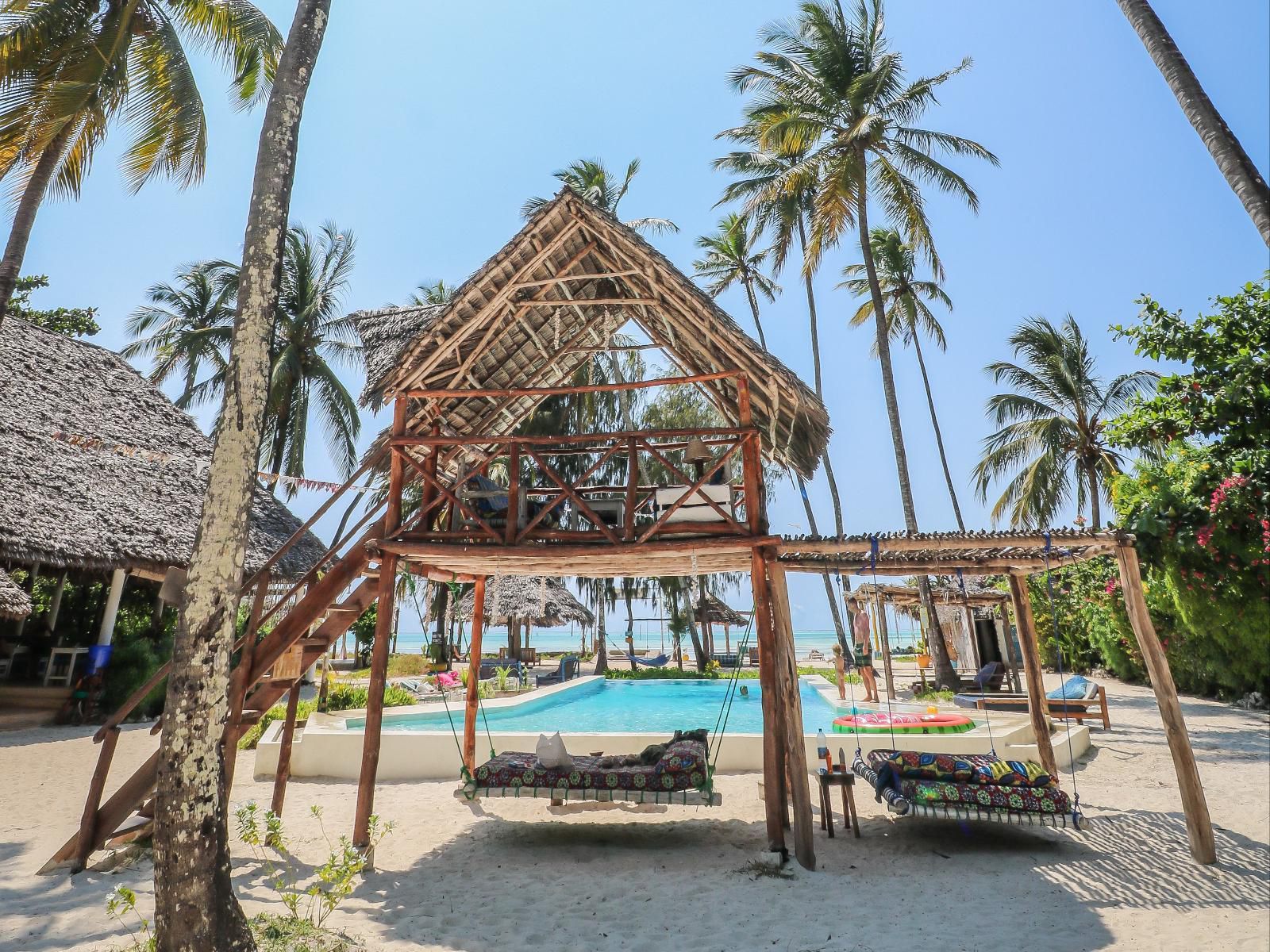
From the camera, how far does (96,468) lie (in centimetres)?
1158

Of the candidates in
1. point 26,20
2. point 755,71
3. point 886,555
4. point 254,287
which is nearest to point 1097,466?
point 755,71

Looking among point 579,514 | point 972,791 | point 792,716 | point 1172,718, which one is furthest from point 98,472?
point 1172,718

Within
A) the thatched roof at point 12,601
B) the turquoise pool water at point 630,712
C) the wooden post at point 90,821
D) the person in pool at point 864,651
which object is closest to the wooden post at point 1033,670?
the turquoise pool water at point 630,712

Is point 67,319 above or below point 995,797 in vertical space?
above

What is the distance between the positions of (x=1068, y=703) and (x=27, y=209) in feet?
51.0

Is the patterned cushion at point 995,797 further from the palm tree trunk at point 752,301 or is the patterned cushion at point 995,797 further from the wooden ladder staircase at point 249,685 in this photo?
the palm tree trunk at point 752,301

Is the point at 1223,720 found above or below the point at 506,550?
below

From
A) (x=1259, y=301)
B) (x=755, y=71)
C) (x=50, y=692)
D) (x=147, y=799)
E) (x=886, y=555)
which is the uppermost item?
(x=755, y=71)

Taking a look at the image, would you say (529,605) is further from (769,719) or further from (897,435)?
(769,719)

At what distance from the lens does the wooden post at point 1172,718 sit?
16.9 ft

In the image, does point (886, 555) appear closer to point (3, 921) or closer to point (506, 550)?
point (506, 550)

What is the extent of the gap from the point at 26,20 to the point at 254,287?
299 inches

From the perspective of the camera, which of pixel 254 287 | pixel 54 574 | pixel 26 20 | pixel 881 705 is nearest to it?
pixel 254 287

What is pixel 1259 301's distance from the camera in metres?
9.02
